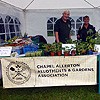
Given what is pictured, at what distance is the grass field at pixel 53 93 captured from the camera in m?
3.57

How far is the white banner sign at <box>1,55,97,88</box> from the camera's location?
11.2ft

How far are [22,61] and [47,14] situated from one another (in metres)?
4.58

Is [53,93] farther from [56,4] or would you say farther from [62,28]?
[56,4]

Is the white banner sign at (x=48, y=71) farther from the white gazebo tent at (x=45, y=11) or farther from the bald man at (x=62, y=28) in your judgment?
the white gazebo tent at (x=45, y=11)

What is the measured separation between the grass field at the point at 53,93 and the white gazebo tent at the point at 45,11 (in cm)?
377

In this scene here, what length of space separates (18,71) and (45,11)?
15.0ft

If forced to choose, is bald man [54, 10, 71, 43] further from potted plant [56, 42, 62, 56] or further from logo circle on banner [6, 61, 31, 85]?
logo circle on banner [6, 61, 31, 85]

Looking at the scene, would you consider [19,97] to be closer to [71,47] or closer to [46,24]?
[71,47]

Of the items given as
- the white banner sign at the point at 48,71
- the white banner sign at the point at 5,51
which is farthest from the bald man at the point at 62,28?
the white banner sign at the point at 48,71

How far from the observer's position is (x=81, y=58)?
3414 mm

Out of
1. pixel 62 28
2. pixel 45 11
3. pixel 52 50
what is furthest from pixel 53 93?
pixel 45 11

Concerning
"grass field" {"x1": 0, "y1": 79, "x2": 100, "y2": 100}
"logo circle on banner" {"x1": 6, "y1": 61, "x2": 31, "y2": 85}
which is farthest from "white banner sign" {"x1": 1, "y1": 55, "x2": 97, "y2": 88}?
"grass field" {"x1": 0, "y1": 79, "x2": 100, "y2": 100}

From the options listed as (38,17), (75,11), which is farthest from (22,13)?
(75,11)

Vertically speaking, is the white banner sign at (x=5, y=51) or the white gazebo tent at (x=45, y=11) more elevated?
the white gazebo tent at (x=45, y=11)
